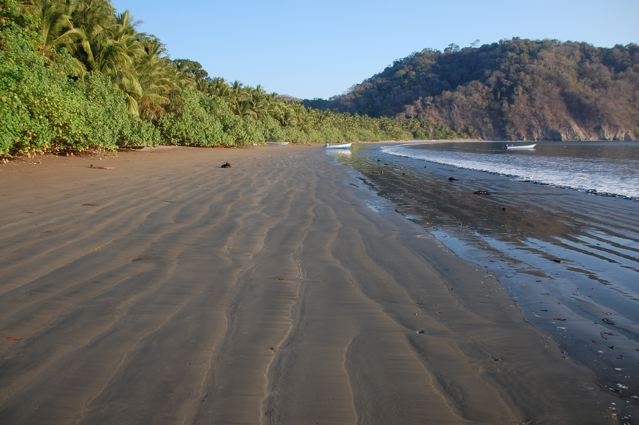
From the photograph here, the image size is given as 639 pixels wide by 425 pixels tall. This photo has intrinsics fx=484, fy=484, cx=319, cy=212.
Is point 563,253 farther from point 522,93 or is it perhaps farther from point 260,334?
point 522,93

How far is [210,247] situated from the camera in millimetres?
5160

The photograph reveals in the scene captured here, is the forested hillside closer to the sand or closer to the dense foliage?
the dense foliage

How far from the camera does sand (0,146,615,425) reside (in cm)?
216

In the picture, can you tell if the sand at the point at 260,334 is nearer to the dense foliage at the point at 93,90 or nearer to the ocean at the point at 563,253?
the ocean at the point at 563,253

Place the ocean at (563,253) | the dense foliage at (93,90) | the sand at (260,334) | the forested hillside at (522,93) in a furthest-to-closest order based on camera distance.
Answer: the forested hillside at (522,93) → the dense foliage at (93,90) → the ocean at (563,253) → the sand at (260,334)

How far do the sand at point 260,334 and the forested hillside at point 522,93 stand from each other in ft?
477

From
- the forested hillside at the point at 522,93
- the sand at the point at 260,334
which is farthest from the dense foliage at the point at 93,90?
the forested hillside at the point at 522,93

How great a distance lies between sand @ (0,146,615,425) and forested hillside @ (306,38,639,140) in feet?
477

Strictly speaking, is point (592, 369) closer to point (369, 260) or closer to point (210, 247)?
point (369, 260)

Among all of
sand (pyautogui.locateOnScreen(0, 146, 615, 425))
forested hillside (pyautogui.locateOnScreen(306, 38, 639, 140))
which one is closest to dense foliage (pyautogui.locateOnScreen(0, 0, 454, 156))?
sand (pyautogui.locateOnScreen(0, 146, 615, 425))

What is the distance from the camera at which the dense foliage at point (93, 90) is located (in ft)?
42.3

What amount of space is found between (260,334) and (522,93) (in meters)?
160

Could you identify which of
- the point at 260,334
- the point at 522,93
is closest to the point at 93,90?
the point at 260,334

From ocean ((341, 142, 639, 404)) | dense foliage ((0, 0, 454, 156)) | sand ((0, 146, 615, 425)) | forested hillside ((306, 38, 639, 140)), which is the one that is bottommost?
ocean ((341, 142, 639, 404))
